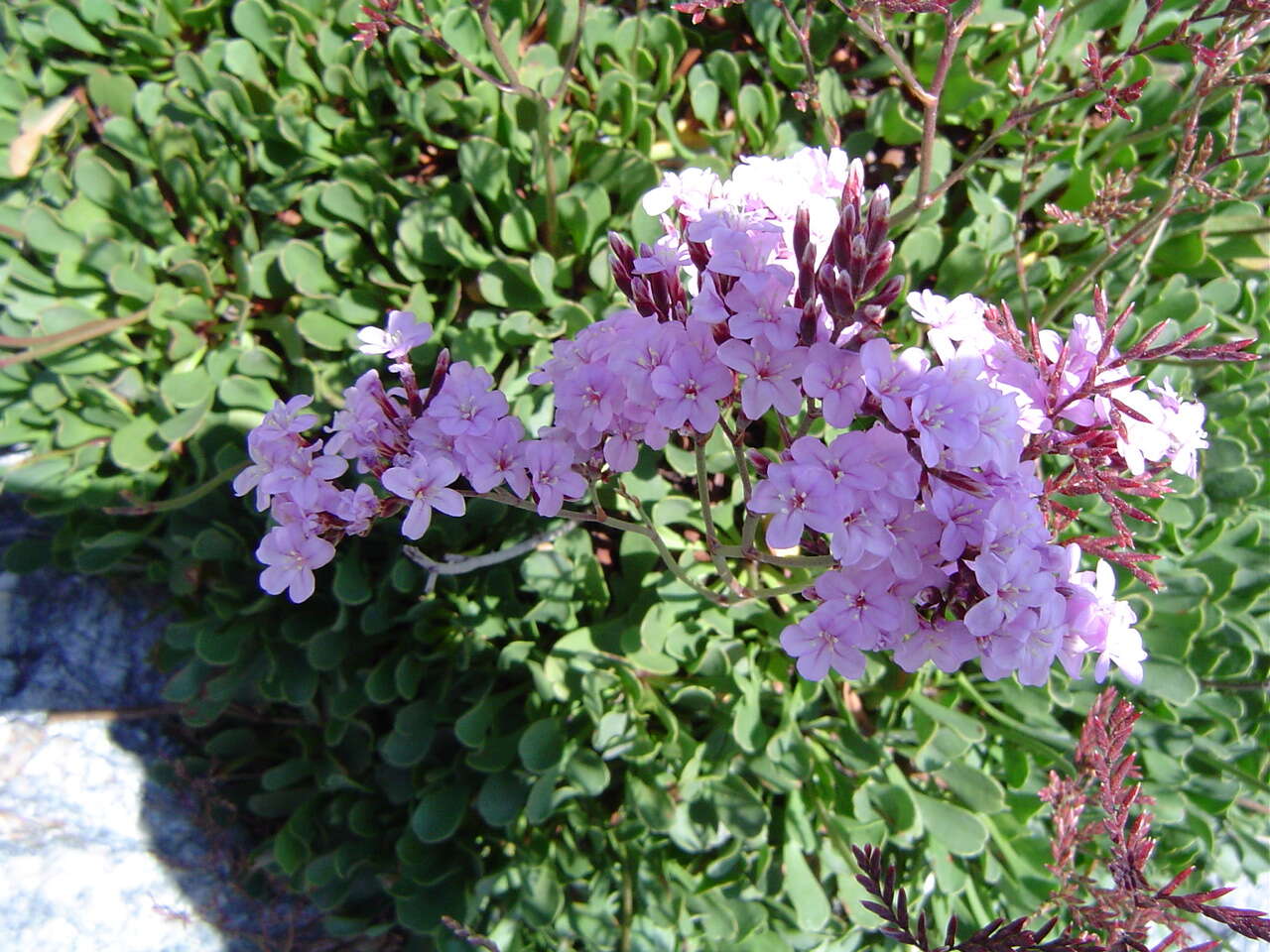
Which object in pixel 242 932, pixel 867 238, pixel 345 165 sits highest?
pixel 867 238

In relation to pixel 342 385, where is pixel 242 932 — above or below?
below

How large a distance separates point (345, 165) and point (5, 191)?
1384mm

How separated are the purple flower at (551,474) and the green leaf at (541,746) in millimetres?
1033

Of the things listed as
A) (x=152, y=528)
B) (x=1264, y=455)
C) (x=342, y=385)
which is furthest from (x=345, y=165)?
(x=1264, y=455)

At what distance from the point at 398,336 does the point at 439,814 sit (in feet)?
4.89

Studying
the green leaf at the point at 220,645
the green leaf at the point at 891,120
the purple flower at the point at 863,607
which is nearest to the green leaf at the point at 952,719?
the purple flower at the point at 863,607

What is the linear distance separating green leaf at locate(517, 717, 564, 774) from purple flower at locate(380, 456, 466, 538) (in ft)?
3.49

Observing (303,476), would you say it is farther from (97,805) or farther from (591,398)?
(97,805)

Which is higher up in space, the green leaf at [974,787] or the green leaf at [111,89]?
the green leaf at [111,89]

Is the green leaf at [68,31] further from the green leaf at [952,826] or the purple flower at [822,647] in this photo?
the green leaf at [952,826]

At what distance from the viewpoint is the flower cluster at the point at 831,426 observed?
1476mm

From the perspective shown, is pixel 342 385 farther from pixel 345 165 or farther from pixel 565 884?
pixel 565 884

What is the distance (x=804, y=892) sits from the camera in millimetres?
2615

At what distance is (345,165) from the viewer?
2957 mm
